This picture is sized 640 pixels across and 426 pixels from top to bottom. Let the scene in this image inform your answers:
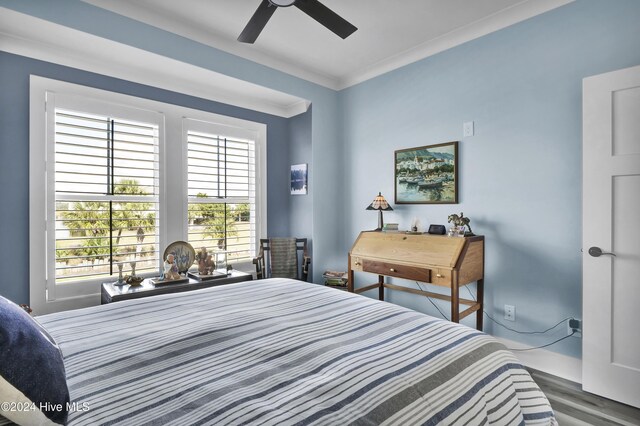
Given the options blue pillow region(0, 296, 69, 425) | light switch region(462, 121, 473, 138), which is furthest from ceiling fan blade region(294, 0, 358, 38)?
blue pillow region(0, 296, 69, 425)

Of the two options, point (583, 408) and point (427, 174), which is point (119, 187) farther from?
point (583, 408)

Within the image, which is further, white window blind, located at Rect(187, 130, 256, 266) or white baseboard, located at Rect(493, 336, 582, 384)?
white window blind, located at Rect(187, 130, 256, 266)

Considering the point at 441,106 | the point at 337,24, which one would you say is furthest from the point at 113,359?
the point at 441,106

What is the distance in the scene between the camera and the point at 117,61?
111 inches

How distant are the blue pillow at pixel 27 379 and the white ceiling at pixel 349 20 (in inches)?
94.7

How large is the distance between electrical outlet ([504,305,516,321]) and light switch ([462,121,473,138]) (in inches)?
57.6

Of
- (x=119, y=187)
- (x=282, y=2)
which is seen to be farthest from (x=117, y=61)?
(x=282, y=2)

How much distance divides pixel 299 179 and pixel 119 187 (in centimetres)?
186

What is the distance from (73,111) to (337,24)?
226 cm

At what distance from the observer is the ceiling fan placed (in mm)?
1994

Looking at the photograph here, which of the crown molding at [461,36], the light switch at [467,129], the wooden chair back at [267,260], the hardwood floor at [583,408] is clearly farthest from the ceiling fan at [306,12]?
the hardwood floor at [583,408]

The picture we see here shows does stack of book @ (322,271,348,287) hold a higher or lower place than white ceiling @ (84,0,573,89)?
lower

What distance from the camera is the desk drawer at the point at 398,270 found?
2588 mm

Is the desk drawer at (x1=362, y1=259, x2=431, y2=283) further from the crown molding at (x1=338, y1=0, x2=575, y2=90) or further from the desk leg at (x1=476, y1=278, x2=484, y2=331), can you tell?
the crown molding at (x1=338, y1=0, x2=575, y2=90)
